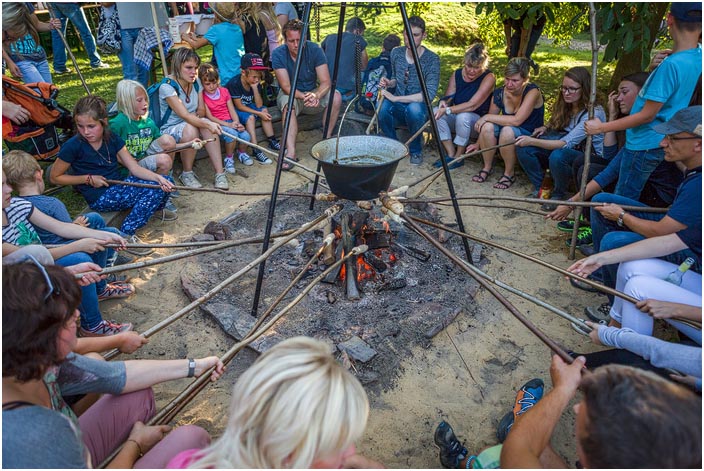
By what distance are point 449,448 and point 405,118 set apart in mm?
4848

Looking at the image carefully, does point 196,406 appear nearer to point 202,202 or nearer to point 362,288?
point 362,288

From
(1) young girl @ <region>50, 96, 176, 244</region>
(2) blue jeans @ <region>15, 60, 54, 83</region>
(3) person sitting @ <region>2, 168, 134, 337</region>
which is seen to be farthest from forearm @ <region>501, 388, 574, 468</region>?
(2) blue jeans @ <region>15, 60, 54, 83</region>

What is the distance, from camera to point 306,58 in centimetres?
675

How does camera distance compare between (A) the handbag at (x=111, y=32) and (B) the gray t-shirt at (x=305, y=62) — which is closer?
→ (B) the gray t-shirt at (x=305, y=62)

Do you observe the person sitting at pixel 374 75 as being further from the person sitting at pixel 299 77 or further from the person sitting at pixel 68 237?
the person sitting at pixel 68 237

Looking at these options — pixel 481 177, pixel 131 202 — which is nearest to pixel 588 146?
pixel 481 177

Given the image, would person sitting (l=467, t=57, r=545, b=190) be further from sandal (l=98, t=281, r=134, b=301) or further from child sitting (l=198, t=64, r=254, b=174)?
sandal (l=98, t=281, r=134, b=301)

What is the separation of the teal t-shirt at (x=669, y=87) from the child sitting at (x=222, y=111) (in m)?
4.37

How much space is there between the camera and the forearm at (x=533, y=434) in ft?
6.89

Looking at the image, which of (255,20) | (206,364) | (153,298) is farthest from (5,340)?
(255,20)

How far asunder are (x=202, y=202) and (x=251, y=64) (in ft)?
7.03

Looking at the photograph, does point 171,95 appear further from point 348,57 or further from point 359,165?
point 359,165

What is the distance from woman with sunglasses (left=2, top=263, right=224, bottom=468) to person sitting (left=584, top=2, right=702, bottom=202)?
151 inches

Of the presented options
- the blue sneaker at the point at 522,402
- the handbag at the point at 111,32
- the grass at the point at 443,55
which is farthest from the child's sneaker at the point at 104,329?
the handbag at the point at 111,32
